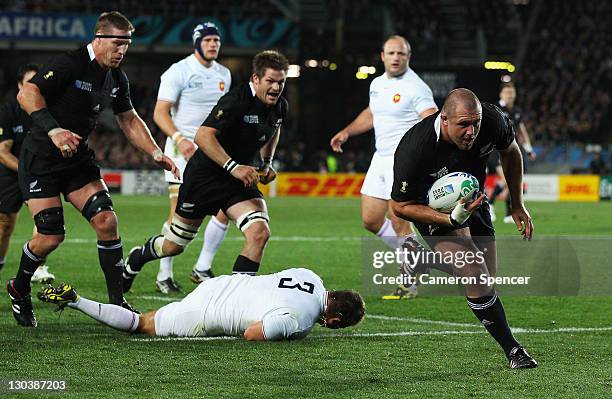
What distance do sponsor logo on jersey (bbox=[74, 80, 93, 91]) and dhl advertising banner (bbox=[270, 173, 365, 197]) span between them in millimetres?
24634

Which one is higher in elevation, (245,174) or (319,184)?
(245,174)

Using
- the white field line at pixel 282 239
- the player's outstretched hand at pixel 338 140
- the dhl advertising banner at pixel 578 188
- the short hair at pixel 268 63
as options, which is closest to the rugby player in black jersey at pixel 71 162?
the short hair at pixel 268 63

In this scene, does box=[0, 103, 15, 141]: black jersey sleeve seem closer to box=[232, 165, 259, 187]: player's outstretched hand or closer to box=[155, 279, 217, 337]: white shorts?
box=[232, 165, 259, 187]: player's outstretched hand

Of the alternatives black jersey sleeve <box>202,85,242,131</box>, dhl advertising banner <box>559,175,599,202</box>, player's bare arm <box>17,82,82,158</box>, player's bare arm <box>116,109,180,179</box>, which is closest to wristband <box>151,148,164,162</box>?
player's bare arm <box>116,109,180,179</box>

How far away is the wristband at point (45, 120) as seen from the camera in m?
7.93

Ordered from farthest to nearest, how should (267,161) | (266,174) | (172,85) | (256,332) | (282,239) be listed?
(282,239) < (172,85) < (267,161) < (266,174) < (256,332)

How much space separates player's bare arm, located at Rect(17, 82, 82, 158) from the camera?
7.77 meters

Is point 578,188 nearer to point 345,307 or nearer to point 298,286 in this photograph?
point 345,307

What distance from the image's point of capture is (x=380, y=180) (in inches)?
425

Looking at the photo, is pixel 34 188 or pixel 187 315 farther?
pixel 34 188

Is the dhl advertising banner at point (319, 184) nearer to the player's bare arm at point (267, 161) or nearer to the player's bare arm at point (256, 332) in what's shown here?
the player's bare arm at point (267, 161)

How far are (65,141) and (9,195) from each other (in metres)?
3.29

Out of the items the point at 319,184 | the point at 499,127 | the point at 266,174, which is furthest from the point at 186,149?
the point at 319,184

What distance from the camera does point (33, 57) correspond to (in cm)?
4178
